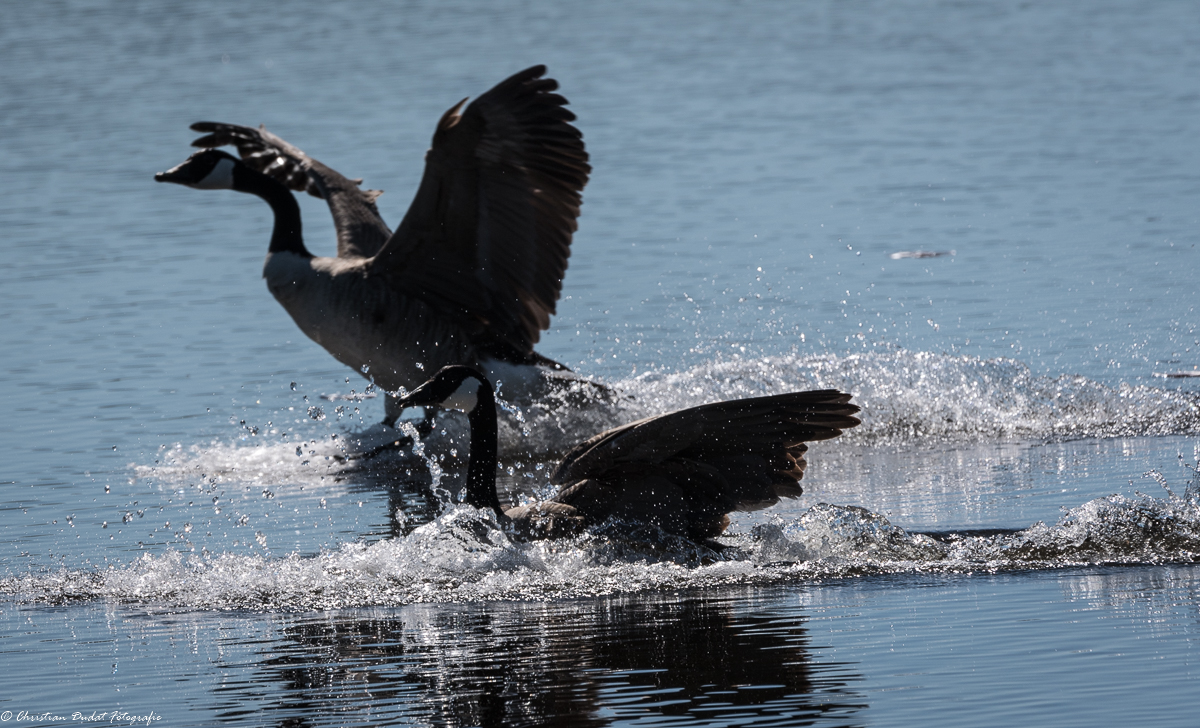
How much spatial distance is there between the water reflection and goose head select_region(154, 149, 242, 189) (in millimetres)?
5282

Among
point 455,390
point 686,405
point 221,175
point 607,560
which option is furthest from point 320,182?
point 607,560

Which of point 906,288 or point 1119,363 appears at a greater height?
point 906,288

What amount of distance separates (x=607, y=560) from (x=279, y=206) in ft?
14.9

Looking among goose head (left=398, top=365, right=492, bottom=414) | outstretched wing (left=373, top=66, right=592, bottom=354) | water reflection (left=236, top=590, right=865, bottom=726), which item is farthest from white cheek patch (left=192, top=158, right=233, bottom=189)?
water reflection (left=236, top=590, right=865, bottom=726)

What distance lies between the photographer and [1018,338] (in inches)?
399

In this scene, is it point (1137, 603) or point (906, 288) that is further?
point (906, 288)

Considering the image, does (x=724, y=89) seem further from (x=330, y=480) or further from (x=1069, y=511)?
(x=1069, y=511)

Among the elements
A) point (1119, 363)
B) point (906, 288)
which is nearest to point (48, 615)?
point (1119, 363)

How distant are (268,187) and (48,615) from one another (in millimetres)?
4794

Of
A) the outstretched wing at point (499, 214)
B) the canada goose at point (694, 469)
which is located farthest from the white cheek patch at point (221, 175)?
the canada goose at point (694, 469)

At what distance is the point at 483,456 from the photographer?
7055 mm

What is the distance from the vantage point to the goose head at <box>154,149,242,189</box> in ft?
34.3

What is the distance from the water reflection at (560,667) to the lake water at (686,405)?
0.02 metres

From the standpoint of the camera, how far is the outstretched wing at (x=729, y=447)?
6457 mm
